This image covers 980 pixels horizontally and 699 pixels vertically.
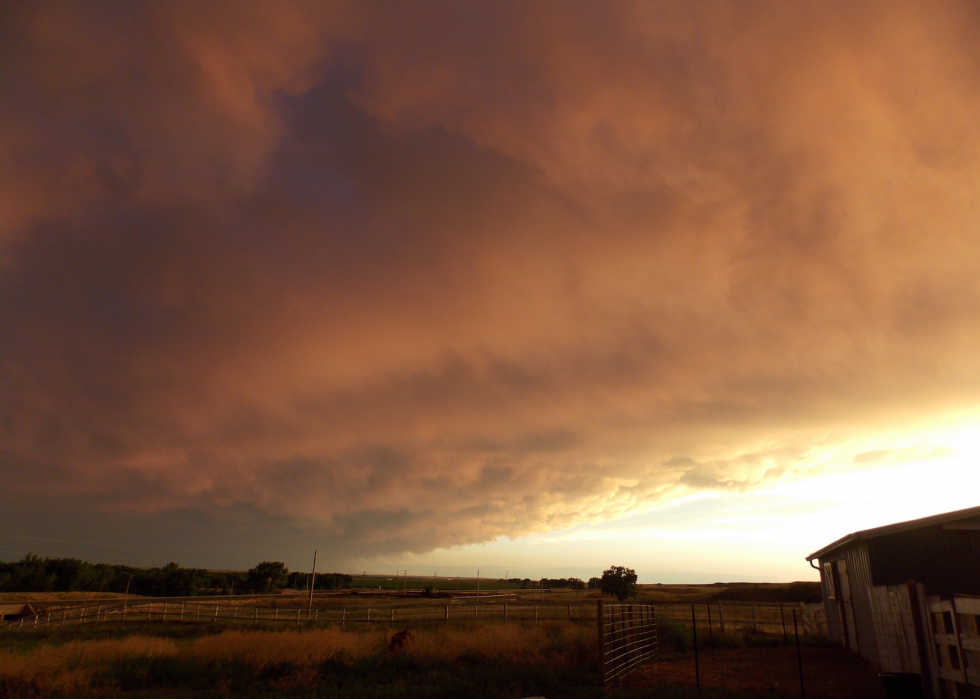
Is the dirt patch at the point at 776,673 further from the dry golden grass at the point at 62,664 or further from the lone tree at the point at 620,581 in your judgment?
the lone tree at the point at 620,581

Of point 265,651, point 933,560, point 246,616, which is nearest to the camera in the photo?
point 933,560

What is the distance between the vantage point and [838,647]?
21.8m

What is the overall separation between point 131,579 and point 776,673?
4360 inches

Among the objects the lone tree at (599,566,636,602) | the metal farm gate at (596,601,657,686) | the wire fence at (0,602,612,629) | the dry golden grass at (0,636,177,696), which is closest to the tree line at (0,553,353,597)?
the wire fence at (0,602,612,629)

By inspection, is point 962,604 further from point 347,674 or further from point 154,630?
point 154,630

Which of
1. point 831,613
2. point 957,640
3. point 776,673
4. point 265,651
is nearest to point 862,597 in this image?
point 776,673

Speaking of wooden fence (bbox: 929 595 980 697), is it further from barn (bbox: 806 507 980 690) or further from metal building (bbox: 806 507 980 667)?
metal building (bbox: 806 507 980 667)

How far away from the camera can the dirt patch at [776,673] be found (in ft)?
43.3

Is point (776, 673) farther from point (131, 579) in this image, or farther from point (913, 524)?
point (131, 579)

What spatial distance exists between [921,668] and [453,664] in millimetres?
11810

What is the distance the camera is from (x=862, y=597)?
1814 cm

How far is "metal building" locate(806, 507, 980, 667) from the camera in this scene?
13.1 metres

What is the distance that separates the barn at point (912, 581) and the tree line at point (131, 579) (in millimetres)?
95339

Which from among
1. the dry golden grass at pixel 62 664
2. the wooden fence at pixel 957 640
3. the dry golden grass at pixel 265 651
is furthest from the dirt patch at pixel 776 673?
the dry golden grass at pixel 62 664
